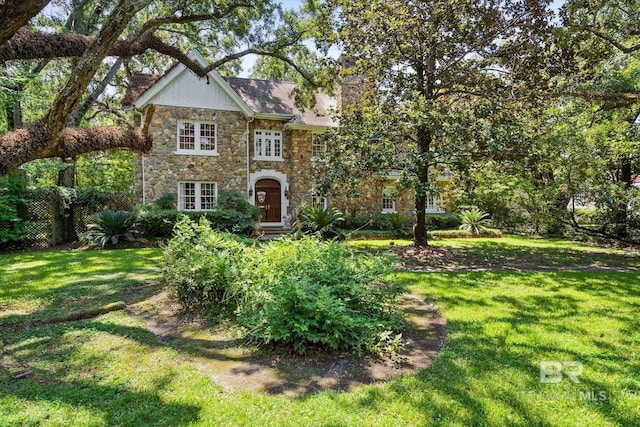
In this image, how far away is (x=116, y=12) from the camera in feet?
12.3

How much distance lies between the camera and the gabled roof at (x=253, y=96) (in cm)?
1551

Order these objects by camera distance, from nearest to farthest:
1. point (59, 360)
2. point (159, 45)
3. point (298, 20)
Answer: point (59, 360), point (159, 45), point (298, 20)

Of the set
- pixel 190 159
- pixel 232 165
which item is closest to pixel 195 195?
pixel 190 159

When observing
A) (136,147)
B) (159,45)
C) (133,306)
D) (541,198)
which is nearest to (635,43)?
(541,198)

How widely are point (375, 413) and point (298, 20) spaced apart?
14.3 m

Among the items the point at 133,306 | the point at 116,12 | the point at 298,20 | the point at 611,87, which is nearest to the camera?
the point at 116,12

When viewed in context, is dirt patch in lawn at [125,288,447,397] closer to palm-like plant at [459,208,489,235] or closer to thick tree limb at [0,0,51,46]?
thick tree limb at [0,0,51,46]

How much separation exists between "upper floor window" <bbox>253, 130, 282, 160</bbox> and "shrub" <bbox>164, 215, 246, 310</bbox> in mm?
12426

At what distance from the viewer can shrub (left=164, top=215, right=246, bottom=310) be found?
4789 millimetres

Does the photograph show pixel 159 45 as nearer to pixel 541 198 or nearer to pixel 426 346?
pixel 426 346

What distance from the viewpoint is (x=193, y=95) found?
16219mm

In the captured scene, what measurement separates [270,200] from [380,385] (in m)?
15.3

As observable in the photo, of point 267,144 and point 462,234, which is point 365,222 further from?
point 267,144

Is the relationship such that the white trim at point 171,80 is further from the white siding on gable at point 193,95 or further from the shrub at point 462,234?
the shrub at point 462,234
